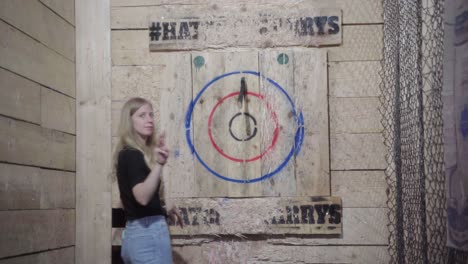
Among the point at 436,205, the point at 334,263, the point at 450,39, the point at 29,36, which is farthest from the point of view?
the point at 334,263

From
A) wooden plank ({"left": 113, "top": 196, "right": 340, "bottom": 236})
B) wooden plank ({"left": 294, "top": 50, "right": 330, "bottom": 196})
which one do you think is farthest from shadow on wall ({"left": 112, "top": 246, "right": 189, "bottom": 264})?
wooden plank ({"left": 294, "top": 50, "right": 330, "bottom": 196})

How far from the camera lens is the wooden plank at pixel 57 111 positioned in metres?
2.95

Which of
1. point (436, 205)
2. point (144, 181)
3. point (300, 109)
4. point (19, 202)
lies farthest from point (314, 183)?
point (19, 202)

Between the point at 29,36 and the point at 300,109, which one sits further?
the point at 300,109

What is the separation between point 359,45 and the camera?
3.42 m

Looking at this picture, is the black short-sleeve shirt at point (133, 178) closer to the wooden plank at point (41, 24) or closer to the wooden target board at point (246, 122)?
the wooden target board at point (246, 122)

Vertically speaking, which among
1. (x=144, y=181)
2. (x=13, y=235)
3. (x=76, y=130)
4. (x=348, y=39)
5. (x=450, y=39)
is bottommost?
(x=13, y=235)

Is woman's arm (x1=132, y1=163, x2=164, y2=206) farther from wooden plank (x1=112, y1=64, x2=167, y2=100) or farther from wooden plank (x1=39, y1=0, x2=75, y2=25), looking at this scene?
wooden plank (x1=39, y1=0, x2=75, y2=25)

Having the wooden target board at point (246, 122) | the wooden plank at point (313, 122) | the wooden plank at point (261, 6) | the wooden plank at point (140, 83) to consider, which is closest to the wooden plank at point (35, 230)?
the wooden target board at point (246, 122)

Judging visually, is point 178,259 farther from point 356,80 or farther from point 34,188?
point 356,80

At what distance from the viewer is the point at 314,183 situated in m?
3.36

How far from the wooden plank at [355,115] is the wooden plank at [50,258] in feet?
5.74

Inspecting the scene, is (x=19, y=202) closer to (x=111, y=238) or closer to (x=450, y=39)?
(x=111, y=238)

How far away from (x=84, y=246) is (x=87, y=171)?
0.46 meters
